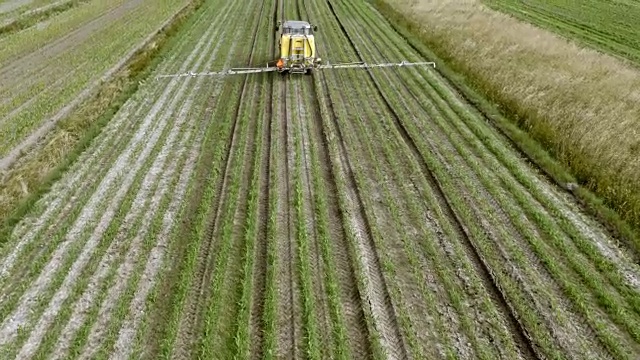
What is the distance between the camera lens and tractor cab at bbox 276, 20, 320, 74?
2278 cm

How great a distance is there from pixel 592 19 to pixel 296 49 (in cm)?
2740

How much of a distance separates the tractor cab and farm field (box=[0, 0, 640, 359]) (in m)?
3.94

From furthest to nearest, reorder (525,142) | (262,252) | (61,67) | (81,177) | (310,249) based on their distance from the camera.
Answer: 1. (61,67)
2. (525,142)
3. (81,177)
4. (310,249)
5. (262,252)

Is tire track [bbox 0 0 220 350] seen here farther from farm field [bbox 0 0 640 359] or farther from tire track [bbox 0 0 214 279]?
tire track [bbox 0 0 214 279]

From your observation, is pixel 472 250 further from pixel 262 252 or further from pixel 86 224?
pixel 86 224

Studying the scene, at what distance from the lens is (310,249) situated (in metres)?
12.0

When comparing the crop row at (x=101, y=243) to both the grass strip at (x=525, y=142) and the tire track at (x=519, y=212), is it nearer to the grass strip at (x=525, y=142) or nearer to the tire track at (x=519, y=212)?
the tire track at (x=519, y=212)

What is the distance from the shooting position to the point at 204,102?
68.2 feet

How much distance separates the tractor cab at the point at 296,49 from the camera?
2278 cm

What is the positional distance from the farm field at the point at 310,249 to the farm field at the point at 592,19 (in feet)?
57.1

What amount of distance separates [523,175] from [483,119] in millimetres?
4638

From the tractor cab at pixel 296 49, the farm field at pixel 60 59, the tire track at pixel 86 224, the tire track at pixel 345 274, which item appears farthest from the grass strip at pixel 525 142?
the farm field at pixel 60 59

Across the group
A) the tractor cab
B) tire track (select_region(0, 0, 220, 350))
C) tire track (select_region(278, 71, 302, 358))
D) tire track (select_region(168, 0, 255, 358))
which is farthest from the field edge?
tire track (select_region(278, 71, 302, 358))

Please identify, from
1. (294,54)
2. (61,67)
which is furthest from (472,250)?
(61,67)
